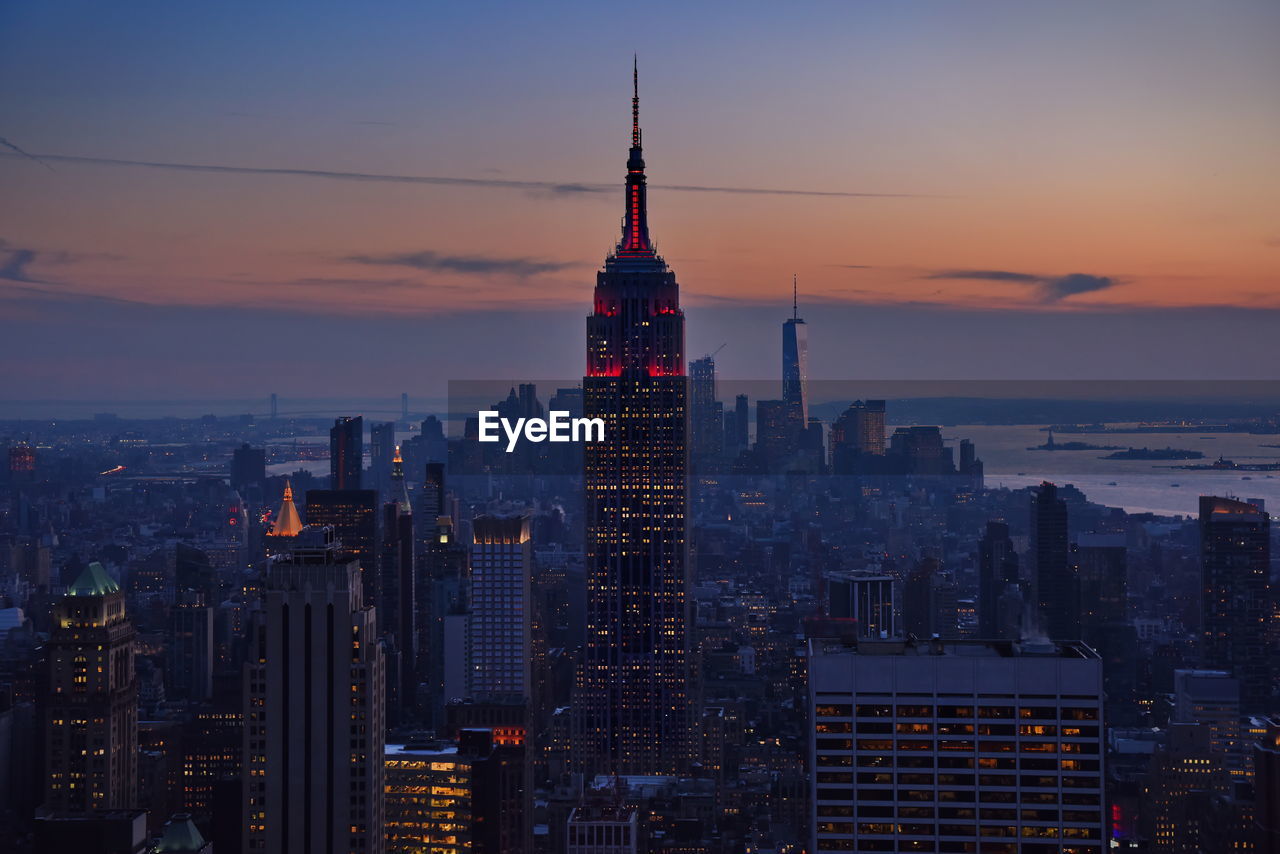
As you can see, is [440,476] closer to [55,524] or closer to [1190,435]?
[55,524]

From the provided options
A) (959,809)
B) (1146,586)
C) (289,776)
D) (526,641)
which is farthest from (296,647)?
(526,641)

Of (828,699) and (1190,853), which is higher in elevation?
(828,699)

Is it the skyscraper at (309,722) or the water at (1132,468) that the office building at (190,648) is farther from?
the water at (1132,468)

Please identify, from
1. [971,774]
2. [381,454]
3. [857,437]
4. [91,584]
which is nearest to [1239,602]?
[857,437]

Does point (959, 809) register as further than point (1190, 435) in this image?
No

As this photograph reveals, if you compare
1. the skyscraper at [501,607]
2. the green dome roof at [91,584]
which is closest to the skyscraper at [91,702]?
the green dome roof at [91,584]

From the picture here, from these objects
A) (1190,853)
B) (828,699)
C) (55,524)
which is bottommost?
(1190,853)
